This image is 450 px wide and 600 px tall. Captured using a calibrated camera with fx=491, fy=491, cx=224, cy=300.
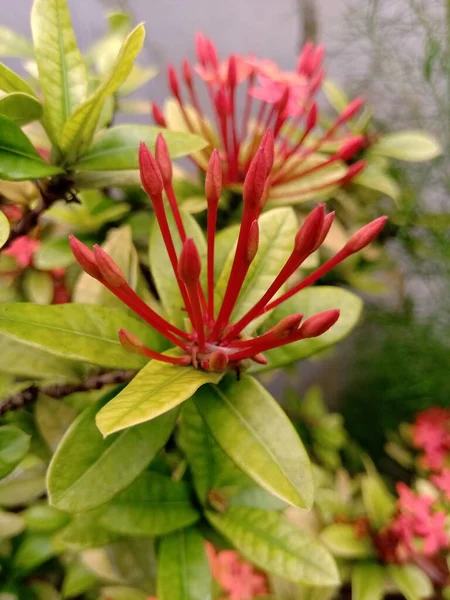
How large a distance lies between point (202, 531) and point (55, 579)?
1.00 feet

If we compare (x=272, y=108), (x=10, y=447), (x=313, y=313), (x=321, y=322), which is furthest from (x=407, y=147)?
(x=10, y=447)

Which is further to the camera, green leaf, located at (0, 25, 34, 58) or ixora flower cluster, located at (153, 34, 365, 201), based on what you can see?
green leaf, located at (0, 25, 34, 58)

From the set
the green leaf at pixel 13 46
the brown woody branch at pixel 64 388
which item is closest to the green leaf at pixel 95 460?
the brown woody branch at pixel 64 388

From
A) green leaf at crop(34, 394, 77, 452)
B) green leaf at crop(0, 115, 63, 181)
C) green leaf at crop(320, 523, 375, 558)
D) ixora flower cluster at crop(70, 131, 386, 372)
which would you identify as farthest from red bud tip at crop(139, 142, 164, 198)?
green leaf at crop(320, 523, 375, 558)

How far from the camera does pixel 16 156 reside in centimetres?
34

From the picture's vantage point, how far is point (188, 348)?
0.34 meters

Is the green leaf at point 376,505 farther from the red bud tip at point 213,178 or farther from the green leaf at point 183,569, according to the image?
the red bud tip at point 213,178

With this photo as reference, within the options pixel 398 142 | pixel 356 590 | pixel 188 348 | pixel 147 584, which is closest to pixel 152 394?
pixel 188 348

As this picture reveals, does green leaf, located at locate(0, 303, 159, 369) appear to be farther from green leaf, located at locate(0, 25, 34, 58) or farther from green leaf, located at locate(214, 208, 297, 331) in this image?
green leaf, located at locate(0, 25, 34, 58)

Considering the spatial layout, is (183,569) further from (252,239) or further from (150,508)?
(252,239)

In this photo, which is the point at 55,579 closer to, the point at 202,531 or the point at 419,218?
the point at 202,531

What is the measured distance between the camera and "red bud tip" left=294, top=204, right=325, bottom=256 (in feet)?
0.88

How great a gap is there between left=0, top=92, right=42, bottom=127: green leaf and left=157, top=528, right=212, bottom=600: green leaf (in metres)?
0.36

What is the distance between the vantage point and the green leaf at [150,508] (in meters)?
0.39
